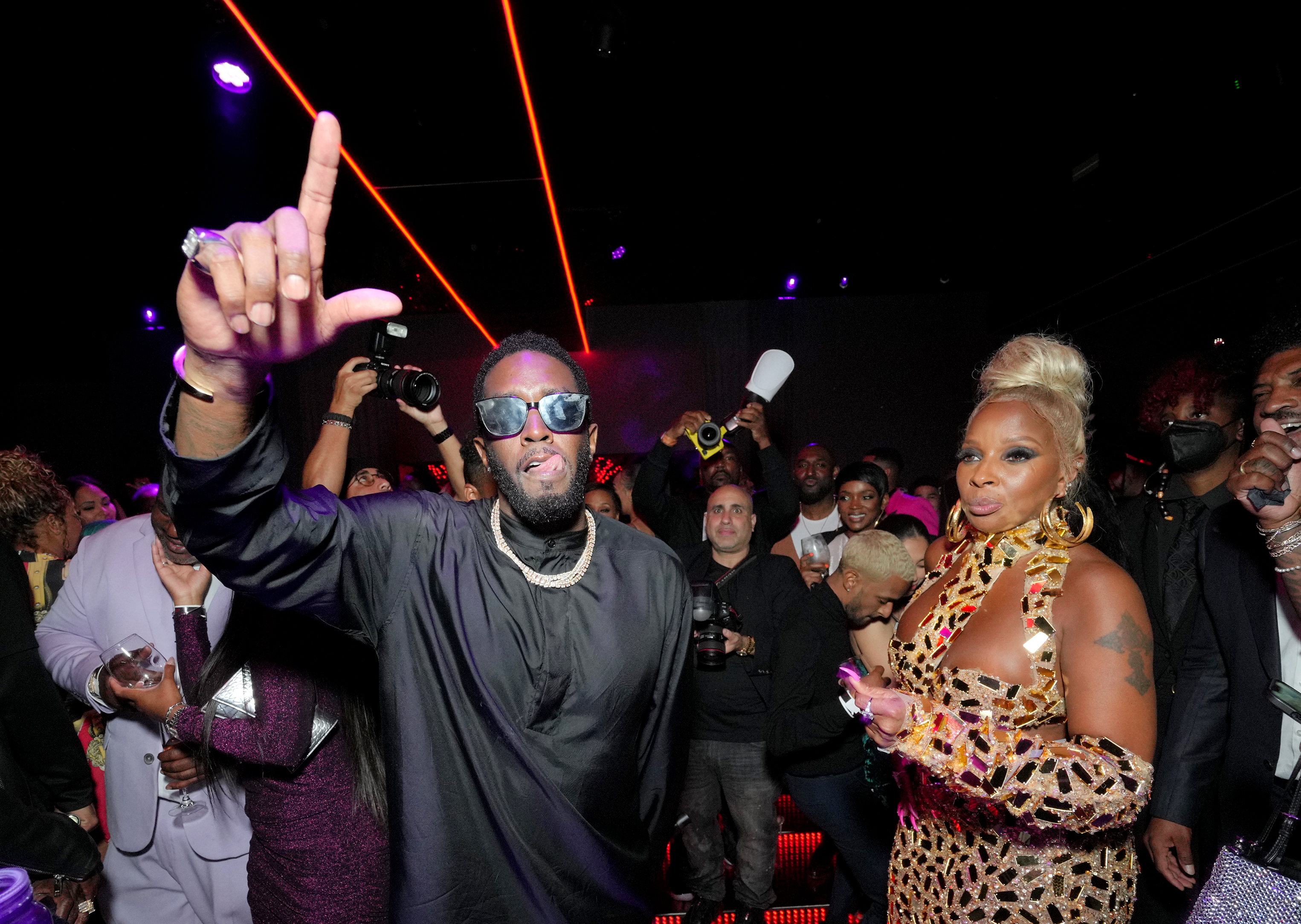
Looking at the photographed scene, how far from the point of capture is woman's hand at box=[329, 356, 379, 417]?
8.58ft

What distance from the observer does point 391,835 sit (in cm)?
150

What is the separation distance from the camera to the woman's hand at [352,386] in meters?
2.62

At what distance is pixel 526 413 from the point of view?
→ 1647 mm

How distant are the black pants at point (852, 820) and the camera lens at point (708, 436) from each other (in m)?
1.59

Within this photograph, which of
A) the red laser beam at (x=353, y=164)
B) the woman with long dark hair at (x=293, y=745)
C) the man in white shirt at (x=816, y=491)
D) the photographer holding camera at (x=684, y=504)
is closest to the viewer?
the woman with long dark hair at (x=293, y=745)

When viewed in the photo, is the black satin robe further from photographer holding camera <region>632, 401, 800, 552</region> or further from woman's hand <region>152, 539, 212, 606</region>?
photographer holding camera <region>632, 401, 800, 552</region>

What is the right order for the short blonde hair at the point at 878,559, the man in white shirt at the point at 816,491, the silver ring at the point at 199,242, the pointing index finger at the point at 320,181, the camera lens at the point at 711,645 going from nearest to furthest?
the silver ring at the point at 199,242
the pointing index finger at the point at 320,181
the camera lens at the point at 711,645
the short blonde hair at the point at 878,559
the man in white shirt at the point at 816,491

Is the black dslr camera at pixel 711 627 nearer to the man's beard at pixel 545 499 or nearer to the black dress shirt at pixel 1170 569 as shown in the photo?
the man's beard at pixel 545 499

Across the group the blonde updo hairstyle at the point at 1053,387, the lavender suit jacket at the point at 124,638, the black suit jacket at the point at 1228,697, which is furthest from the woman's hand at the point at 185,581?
the black suit jacket at the point at 1228,697

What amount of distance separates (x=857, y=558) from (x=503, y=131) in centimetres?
248

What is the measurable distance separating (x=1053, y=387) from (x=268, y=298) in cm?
173

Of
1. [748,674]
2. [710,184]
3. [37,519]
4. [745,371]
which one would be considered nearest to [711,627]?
[748,674]

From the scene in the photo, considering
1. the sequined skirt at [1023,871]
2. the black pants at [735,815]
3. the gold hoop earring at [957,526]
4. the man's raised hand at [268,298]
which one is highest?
the man's raised hand at [268,298]

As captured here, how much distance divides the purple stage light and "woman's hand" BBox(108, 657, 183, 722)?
2.50 m
